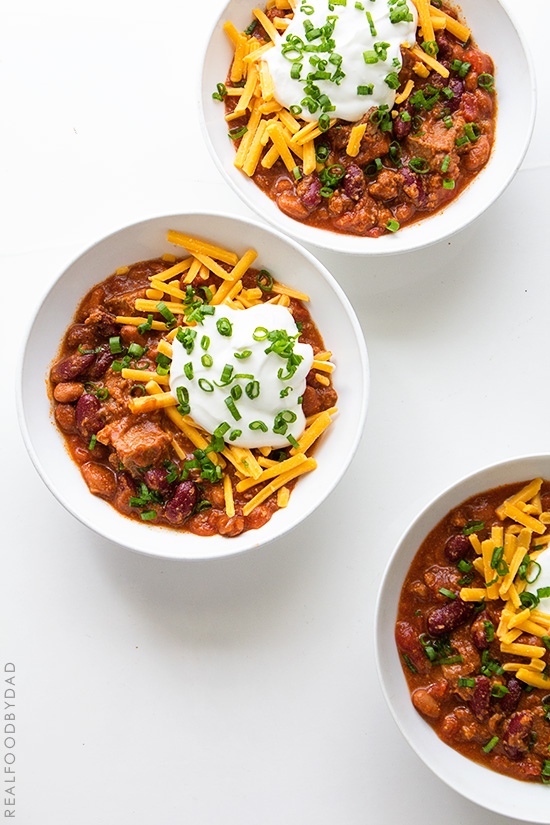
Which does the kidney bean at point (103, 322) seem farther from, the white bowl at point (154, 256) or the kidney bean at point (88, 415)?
the kidney bean at point (88, 415)

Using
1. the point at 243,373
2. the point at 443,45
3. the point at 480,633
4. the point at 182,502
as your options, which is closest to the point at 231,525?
the point at 182,502

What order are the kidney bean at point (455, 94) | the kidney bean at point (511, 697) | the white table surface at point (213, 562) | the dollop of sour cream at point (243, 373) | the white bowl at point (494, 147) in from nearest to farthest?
the dollop of sour cream at point (243, 373)
the kidney bean at point (511, 697)
the white bowl at point (494, 147)
the kidney bean at point (455, 94)
the white table surface at point (213, 562)

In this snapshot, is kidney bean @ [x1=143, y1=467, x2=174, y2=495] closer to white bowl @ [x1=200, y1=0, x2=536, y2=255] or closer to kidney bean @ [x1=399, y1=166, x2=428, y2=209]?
white bowl @ [x1=200, y1=0, x2=536, y2=255]

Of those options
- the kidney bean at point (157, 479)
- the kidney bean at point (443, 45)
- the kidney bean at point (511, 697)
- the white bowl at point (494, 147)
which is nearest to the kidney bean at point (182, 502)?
the kidney bean at point (157, 479)

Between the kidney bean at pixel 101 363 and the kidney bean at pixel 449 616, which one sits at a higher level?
the kidney bean at pixel 101 363

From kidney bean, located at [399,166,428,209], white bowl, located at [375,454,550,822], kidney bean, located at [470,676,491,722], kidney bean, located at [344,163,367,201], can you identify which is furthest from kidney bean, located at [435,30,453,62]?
kidney bean, located at [470,676,491,722]

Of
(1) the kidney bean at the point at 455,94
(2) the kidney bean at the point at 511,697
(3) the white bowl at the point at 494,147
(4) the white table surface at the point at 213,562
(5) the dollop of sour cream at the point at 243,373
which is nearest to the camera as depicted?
(5) the dollop of sour cream at the point at 243,373

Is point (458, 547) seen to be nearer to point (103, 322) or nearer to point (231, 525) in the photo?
point (231, 525)
